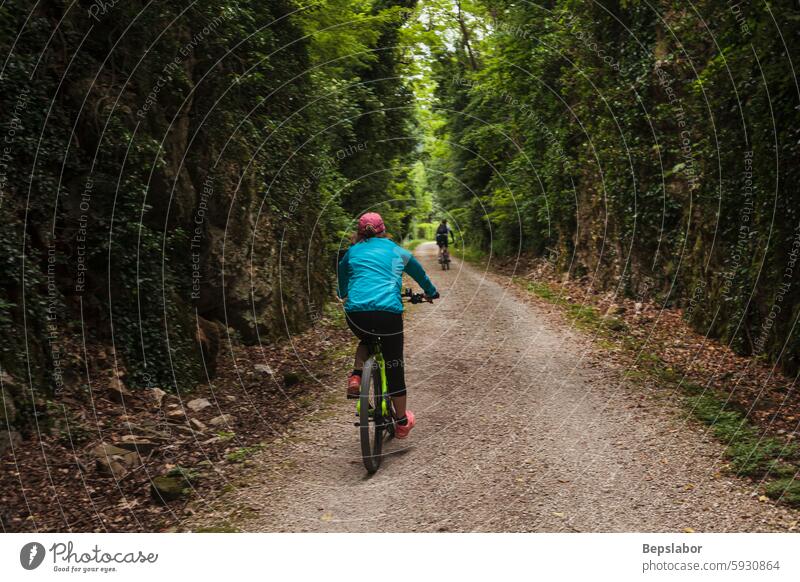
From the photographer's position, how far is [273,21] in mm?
11406

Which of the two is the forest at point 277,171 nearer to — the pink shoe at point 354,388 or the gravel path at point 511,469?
the gravel path at point 511,469

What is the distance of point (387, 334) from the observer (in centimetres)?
625

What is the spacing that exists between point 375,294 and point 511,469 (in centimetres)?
238

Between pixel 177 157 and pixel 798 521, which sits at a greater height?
pixel 177 157

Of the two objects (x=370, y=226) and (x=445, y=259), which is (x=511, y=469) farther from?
(x=445, y=259)

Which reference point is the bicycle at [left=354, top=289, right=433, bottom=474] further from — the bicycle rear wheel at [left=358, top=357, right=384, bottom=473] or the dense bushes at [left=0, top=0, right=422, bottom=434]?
the dense bushes at [left=0, top=0, right=422, bottom=434]

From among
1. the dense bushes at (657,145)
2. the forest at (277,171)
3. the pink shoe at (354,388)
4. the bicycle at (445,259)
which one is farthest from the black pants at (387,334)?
the bicycle at (445,259)

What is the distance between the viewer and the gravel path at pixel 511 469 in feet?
16.0

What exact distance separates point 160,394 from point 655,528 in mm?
6193

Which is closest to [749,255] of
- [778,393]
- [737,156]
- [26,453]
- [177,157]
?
[737,156]

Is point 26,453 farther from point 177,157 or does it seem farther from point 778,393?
point 778,393

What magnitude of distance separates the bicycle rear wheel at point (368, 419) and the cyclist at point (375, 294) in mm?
179

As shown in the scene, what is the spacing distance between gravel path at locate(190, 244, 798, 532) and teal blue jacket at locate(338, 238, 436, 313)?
1.85 m

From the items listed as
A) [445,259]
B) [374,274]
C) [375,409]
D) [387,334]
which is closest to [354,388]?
[375,409]
